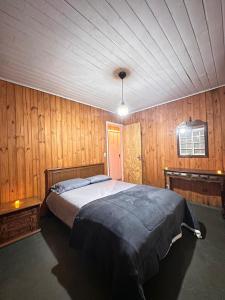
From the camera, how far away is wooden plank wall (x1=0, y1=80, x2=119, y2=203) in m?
2.48

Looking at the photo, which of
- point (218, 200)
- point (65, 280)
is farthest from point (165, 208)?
point (218, 200)

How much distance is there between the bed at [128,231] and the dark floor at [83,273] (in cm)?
19

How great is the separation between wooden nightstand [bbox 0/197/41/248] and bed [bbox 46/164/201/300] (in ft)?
1.65

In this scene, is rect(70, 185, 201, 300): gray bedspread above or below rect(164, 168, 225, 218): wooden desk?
below

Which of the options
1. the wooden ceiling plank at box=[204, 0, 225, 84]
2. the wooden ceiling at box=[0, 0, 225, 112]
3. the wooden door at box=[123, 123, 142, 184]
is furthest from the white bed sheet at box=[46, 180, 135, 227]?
the wooden ceiling plank at box=[204, 0, 225, 84]

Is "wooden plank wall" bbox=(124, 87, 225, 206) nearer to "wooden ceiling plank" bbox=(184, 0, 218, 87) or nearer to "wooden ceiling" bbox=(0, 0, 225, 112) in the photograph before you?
"wooden ceiling" bbox=(0, 0, 225, 112)

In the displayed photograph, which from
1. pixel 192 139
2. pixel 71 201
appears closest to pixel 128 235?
pixel 71 201

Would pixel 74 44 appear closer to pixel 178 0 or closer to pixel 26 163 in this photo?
pixel 178 0

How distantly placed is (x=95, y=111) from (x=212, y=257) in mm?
3713

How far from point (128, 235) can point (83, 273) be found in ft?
2.54

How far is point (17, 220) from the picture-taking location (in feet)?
7.15

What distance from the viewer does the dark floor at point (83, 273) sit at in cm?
133

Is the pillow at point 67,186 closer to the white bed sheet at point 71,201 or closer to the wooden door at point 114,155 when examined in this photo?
the white bed sheet at point 71,201

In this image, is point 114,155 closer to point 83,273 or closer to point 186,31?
point 83,273
